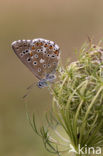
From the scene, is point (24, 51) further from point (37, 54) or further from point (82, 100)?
point (82, 100)

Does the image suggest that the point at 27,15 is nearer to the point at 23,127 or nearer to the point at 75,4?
the point at 75,4

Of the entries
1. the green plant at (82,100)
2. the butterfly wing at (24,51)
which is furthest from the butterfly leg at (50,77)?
the green plant at (82,100)

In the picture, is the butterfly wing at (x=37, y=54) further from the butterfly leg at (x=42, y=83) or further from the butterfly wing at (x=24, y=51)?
the butterfly leg at (x=42, y=83)

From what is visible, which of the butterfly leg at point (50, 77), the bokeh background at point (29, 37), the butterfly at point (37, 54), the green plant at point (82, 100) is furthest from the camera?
the bokeh background at point (29, 37)

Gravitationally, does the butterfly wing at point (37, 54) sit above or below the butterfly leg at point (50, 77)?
above

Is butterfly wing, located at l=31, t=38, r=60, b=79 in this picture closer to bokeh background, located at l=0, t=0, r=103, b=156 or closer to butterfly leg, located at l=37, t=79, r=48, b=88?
butterfly leg, located at l=37, t=79, r=48, b=88

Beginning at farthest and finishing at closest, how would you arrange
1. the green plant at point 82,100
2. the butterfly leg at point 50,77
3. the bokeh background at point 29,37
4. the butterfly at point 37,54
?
the bokeh background at point 29,37 → the butterfly at point 37,54 → the butterfly leg at point 50,77 → the green plant at point 82,100
